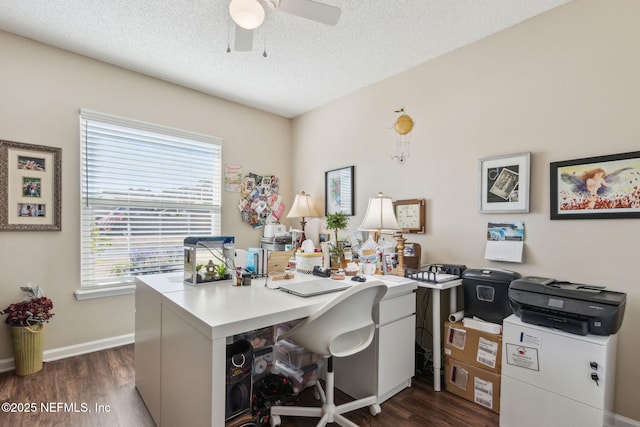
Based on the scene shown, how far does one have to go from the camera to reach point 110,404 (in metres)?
1.90

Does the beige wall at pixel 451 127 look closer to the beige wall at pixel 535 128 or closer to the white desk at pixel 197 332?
the beige wall at pixel 535 128

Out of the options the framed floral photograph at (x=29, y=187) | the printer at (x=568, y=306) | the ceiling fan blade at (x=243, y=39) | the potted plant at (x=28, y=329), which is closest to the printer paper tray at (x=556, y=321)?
the printer at (x=568, y=306)

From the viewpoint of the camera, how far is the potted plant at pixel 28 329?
223 centimetres

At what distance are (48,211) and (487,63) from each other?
3.59 metres

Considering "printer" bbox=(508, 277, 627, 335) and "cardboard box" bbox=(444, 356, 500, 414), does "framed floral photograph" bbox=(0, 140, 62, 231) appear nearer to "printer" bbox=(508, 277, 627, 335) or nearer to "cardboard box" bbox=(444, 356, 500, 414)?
"cardboard box" bbox=(444, 356, 500, 414)

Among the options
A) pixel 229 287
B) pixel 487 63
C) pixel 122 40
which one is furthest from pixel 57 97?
pixel 487 63

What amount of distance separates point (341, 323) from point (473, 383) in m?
1.13

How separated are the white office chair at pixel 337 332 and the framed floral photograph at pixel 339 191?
1711mm

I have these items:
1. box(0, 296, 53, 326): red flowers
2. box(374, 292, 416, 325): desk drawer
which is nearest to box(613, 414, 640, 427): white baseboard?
box(374, 292, 416, 325): desk drawer

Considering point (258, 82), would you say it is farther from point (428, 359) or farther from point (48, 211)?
point (428, 359)

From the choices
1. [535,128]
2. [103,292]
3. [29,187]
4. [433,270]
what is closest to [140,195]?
[29,187]

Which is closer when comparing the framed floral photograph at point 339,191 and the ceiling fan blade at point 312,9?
the ceiling fan blade at point 312,9

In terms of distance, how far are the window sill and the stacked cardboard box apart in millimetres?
2755

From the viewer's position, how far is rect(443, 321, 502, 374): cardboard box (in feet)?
6.19
